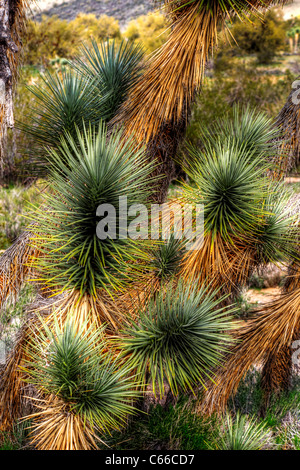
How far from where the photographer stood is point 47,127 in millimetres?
4543

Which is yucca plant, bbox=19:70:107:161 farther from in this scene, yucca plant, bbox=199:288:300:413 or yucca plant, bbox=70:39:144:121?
yucca plant, bbox=199:288:300:413

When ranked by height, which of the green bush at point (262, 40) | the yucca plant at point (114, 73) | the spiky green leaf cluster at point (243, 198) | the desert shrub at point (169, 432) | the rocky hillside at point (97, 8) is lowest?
the desert shrub at point (169, 432)

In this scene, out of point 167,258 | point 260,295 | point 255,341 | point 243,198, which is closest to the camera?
point 243,198

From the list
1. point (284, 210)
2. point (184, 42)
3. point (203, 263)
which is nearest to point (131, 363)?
point (203, 263)

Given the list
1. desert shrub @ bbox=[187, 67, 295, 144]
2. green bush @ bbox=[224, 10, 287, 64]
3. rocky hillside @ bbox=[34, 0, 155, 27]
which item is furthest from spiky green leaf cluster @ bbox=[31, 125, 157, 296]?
rocky hillside @ bbox=[34, 0, 155, 27]

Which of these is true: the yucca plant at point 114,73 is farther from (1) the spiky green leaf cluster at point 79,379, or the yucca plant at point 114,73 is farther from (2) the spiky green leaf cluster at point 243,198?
(1) the spiky green leaf cluster at point 79,379

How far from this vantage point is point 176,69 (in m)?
4.32

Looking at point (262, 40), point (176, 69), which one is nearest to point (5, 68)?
point (176, 69)

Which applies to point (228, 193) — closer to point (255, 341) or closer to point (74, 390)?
point (255, 341)

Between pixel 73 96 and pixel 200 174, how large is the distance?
1.39 metres

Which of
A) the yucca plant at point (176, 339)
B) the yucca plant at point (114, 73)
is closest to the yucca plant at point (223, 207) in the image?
the yucca plant at point (176, 339)

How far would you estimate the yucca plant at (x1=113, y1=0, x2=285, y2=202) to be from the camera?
4.20m

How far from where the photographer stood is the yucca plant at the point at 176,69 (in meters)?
4.20
